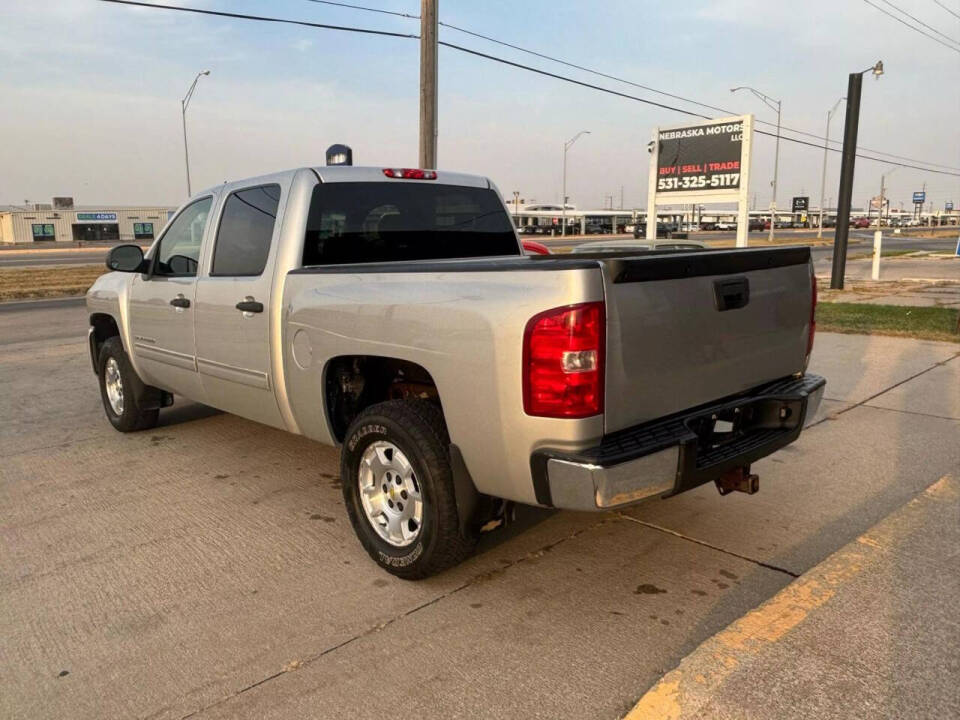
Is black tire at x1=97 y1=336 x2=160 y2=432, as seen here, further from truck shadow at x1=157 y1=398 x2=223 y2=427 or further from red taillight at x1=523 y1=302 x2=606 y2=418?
red taillight at x1=523 y1=302 x2=606 y2=418

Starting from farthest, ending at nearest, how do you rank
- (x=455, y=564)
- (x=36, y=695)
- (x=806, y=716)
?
(x=455, y=564), (x=36, y=695), (x=806, y=716)

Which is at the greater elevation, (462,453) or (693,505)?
(462,453)

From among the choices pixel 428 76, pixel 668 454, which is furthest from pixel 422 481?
pixel 428 76

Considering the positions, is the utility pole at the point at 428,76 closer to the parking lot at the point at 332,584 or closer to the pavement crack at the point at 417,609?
the parking lot at the point at 332,584

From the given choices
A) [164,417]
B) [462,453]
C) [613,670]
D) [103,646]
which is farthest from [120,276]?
[613,670]

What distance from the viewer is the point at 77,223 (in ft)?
299

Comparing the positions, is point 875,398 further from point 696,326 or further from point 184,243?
point 184,243

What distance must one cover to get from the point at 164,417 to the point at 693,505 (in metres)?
4.61

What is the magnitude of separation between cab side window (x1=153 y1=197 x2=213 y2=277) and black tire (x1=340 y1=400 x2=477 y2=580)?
7.11ft

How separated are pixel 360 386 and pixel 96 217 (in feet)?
332

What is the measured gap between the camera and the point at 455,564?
332 cm

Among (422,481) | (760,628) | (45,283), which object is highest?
(422,481)

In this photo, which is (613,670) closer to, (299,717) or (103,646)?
(299,717)

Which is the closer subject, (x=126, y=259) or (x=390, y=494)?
(x=390, y=494)
